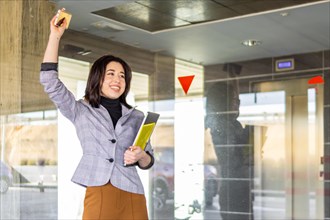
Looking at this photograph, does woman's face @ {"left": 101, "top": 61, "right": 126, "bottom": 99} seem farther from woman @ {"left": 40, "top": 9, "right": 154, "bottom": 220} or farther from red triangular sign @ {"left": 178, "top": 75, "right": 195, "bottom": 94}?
red triangular sign @ {"left": 178, "top": 75, "right": 195, "bottom": 94}

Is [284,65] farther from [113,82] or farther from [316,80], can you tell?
[113,82]

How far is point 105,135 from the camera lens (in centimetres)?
215

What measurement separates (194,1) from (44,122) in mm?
1625

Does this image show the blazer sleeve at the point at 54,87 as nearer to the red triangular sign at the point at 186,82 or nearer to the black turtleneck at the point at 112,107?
the black turtleneck at the point at 112,107

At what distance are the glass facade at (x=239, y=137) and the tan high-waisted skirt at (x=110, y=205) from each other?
294 cm

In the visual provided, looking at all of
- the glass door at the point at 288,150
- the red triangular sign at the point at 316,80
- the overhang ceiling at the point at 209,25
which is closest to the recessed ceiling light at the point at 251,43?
the overhang ceiling at the point at 209,25

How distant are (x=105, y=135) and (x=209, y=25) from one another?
267 centimetres

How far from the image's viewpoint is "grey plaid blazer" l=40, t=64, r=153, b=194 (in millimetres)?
2117

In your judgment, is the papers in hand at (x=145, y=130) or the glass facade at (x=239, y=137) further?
the glass facade at (x=239, y=137)

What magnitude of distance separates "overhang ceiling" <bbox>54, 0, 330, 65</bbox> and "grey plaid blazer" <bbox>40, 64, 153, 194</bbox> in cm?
199

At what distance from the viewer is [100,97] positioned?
7.21ft

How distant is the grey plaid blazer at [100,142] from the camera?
6.95 ft

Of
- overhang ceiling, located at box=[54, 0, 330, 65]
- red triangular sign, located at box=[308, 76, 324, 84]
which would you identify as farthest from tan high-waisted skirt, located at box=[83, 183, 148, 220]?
red triangular sign, located at box=[308, 76, 324, 84]

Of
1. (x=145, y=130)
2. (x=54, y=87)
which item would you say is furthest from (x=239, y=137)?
(x=54, y=87)
